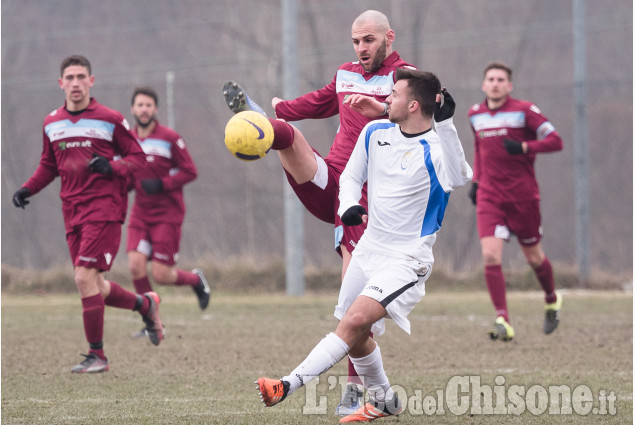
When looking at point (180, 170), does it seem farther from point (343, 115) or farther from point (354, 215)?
point (354, 215)

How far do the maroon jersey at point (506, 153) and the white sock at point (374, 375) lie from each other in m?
4.09

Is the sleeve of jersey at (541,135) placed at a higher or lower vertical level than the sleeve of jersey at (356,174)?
higher

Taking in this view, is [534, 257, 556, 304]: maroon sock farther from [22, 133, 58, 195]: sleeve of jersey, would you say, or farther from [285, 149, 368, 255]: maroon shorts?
[22, 133, 58, 195]: sleeve of jersey

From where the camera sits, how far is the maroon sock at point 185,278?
10383 millimetres

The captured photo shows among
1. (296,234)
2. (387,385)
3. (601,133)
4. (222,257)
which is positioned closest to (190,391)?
(387,385)

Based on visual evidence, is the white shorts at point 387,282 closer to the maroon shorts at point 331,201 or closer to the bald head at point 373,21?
the maroon shorts at point 331,201

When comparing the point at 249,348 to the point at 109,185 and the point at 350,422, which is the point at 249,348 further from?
the point at 350,422

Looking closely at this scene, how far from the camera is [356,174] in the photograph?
483 cm

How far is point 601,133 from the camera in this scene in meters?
16.2

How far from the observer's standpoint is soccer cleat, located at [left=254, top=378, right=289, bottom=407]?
418cm

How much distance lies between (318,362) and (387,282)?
0.54 meters

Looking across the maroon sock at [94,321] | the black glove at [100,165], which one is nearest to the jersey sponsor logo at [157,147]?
the black glove at [100,165]

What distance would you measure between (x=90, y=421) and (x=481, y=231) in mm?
4913

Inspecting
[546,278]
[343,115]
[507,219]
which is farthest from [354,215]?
[546,278]
